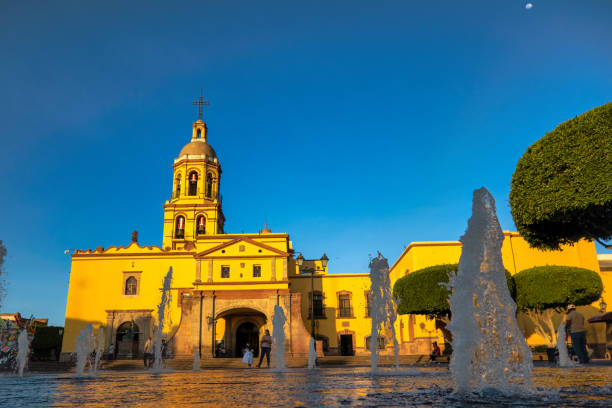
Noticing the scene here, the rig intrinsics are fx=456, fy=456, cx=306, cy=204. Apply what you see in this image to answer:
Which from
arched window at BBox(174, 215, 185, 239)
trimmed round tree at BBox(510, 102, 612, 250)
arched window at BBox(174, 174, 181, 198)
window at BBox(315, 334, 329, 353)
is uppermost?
arched window at BBox(174, 174, 181, 198)

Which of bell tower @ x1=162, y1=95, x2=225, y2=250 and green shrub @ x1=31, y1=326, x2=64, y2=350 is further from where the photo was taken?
bell tower @ x1=162, y1=95, x2=225, y2=250

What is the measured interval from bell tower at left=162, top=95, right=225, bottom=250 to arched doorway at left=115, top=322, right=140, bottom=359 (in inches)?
287

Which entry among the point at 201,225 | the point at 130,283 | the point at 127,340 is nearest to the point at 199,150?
the point at 201,225

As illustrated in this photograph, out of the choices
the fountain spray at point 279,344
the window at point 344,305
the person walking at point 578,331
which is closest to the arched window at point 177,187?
the window at point 344,305

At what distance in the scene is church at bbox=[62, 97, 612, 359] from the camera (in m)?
27.8

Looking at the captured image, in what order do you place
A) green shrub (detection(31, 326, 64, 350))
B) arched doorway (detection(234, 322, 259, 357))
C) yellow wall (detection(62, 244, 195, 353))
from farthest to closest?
1. green shrub (detection(31, 326, 64, 350))
2. yellow wall (detection(62, 244, 195, 353))
3. arched doorway (detection(234, 322, 259, 357))

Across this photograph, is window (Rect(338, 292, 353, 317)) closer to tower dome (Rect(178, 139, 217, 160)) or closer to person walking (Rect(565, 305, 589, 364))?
tower dome (Rect(178, 139, 217, 160))

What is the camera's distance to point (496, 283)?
5336 millimetres

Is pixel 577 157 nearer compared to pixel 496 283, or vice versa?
pixel 496 283

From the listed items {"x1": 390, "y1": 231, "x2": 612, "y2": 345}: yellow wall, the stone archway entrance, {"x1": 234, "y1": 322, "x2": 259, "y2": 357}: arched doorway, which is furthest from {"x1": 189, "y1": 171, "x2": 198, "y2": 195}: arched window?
{"x1": 390, "y1": 231, "x2": 612, "y2": 345}: yellow wall

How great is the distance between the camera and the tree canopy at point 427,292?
813 inches

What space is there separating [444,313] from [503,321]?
17.5 metres

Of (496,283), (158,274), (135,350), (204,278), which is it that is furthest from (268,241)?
(496,283)

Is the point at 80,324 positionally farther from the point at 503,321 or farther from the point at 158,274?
the point at 503,321
